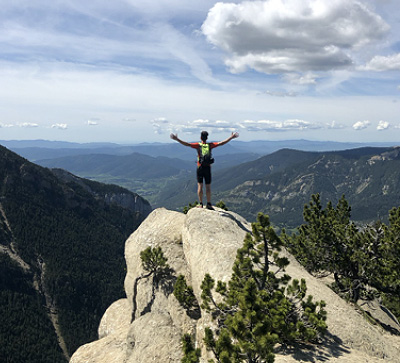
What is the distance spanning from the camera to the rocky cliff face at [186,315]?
40.8ft

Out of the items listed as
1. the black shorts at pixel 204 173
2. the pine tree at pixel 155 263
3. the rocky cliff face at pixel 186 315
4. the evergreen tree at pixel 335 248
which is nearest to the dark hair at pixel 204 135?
the black shorts at pixel 204 173

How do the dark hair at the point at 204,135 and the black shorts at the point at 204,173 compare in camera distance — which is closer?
the dark hair at the point at 204,135

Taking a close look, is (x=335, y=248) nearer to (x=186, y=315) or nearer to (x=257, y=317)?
(x=186, y=315)

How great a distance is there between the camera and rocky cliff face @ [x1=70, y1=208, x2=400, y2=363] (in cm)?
1245

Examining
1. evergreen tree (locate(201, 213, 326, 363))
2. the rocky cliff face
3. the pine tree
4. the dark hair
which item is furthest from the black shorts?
evergreen tree (locate(201, 213, 326, 363))

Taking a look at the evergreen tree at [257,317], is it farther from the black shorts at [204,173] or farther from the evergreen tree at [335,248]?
the evergreen tree at [335,248]

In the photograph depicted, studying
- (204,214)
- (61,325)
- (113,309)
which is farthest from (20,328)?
(204,214)

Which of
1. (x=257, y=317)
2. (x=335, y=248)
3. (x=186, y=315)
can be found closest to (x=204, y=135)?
(x=186, y=315)

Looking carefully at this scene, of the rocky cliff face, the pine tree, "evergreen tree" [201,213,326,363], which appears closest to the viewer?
"evergreen tree" [201,213,326,363]

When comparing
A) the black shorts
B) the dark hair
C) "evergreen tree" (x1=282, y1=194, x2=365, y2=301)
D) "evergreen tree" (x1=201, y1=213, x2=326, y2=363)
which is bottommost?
"evergreen tree" (x1=282, y1=194, x2=365, y2=301)

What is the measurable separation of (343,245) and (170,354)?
1776cm

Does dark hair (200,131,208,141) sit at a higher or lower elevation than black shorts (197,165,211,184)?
higher

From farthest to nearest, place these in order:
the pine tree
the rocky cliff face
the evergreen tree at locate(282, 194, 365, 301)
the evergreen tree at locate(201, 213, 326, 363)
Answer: the evergreen tree at locate(282, 194, 365, 301), the pine tree, the rocky cliff face, the evergreen tree at locate(201, 213, 326, 363)

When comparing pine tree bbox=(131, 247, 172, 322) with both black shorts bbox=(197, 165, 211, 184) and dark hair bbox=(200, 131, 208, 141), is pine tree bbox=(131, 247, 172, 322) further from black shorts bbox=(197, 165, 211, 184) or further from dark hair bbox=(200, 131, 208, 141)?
dark hair bbox=(200, 131, 208, 141)
